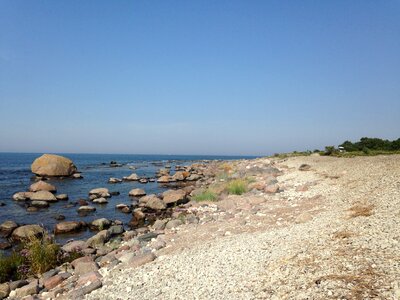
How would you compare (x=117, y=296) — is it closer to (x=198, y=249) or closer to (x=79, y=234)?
(x=198, y=249)

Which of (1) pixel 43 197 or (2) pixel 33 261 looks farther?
(1) pixel 43 197

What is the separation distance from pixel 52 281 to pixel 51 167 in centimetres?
3817

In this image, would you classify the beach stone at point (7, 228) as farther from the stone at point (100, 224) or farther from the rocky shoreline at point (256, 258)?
the rocky shoreline at point (256, 258)

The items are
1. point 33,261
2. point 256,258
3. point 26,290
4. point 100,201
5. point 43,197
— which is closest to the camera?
point 256,258

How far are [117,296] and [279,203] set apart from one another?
330 inches

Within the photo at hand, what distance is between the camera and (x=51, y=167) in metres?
41.9

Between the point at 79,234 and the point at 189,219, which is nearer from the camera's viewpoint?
the point at 189,219

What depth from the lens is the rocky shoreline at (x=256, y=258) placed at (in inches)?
207

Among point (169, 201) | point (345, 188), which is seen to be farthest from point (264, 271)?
point (169, 201)

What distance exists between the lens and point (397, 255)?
5582 millimetres

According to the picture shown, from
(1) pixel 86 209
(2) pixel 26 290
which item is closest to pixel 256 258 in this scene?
(2) pixel 26 290

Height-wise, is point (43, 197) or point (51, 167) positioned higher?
point (51, 167)

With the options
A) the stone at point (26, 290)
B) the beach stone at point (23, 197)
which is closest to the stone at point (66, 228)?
the stone at point (26, 290)

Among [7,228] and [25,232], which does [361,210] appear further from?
[7,228]
